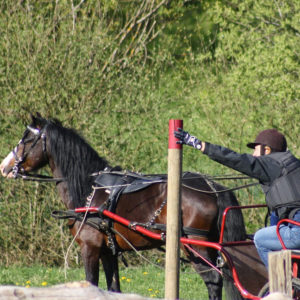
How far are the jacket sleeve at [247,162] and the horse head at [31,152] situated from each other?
293 centimetres

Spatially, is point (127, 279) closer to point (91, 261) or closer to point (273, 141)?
point (91, 261)

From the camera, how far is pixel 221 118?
10.9 meters

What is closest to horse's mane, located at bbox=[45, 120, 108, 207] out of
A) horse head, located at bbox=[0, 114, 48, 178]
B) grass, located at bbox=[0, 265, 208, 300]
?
horse head, located at bbox=[0, 114, 48, 178]

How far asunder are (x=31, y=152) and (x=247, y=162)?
321 cm

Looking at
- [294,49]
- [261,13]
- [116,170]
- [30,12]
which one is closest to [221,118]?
[294,49]

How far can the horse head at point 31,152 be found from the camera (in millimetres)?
7262

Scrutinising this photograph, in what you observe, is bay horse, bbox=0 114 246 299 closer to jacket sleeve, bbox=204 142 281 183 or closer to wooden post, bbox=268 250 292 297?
jacket sleeve, bbox=204 142 281 183

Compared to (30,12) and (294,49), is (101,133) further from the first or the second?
(294,49)

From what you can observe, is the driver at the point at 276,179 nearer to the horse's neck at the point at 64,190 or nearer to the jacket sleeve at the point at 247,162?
the jacket sleeve at the point at 247,162

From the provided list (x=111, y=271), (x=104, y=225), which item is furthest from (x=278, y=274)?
(x=111, y=271)

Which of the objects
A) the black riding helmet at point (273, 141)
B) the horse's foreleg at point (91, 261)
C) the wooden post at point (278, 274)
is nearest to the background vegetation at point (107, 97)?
the horse's foreleg at point (91, 261)

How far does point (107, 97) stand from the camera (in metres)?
10.4

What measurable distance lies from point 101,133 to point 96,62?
113cm

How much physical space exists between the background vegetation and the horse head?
8.16ft
